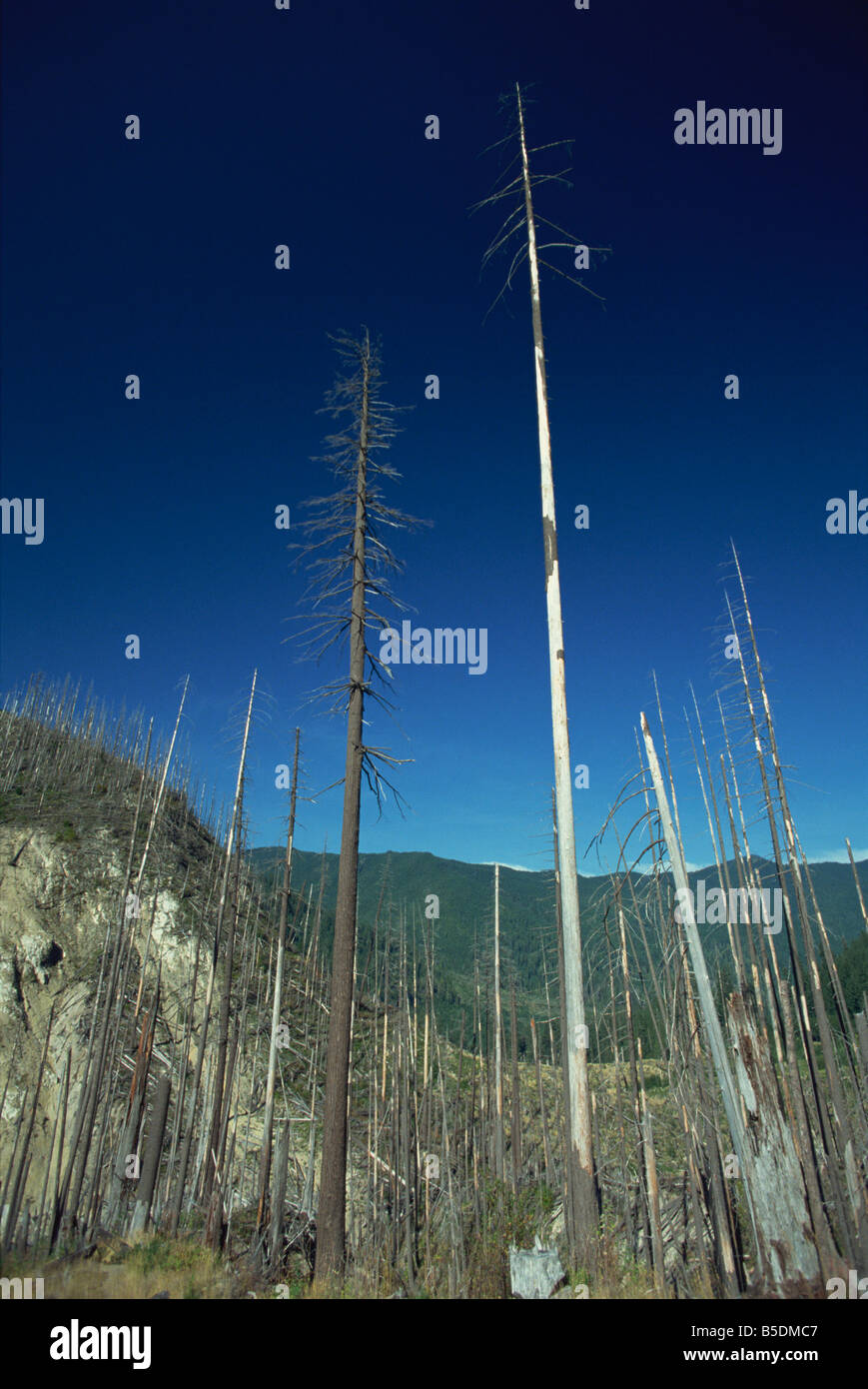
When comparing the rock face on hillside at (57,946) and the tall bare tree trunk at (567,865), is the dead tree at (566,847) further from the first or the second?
the rock face on hillside at (57,946)

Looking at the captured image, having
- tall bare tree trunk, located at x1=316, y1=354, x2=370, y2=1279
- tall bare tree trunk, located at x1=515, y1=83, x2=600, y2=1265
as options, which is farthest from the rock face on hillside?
tall bare tree trunk, located at x1=515, y1=83, x2=600, y2=1265

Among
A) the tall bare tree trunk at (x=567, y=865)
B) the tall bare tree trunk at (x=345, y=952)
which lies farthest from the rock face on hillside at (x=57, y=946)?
the tall bare tree trunk at (x=567, y=865)

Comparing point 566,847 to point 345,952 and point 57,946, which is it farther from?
point 57,946

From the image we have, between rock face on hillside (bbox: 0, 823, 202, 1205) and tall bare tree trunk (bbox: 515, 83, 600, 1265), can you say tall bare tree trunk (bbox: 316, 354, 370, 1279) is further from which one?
rock face on hillside (bbox: 0, 823, 202, 1205)

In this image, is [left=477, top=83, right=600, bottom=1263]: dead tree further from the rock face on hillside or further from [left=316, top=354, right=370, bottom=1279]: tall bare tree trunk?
the rock face on hillside

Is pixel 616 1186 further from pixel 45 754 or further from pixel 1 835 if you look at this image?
pixel 45 754

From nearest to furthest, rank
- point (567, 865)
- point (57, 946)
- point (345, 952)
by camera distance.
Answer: point (567, 865) < point (345, 952) < point (57, 946)

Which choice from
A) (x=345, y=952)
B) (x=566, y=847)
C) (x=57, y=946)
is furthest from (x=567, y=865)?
(x=57, y=946)

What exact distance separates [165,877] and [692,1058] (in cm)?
2854

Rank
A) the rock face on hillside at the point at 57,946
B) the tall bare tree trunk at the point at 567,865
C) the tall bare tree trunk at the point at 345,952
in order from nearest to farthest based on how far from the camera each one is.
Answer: the tall bare tree trunk at the point at 567,865, the tall bare tree trunk at the point at 345,952, the rock face on hillside at the point at 57,946

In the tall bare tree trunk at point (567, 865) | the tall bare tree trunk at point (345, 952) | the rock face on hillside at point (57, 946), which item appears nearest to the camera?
the tall bare tree trunk at point (567, 865)

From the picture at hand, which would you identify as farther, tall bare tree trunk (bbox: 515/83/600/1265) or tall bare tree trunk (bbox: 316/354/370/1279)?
tall bare tree trunk (bbox: 316/354/370/1279)

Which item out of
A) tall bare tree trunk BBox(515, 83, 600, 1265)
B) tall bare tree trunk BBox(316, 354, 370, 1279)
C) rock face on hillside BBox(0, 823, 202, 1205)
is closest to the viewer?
tall bare tree trunk BBox(515, 83, 600, 1265)

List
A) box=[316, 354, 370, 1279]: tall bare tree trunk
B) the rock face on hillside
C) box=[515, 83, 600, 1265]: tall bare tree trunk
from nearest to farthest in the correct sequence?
box=[515, 83, 600, 1265]: tall bare tree trunk → box=[316, 354, 370, 1279]: tall bare tree trunk → the rock face on hillside
